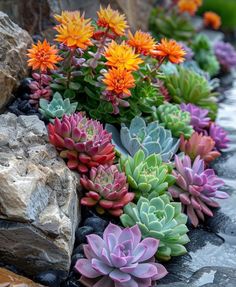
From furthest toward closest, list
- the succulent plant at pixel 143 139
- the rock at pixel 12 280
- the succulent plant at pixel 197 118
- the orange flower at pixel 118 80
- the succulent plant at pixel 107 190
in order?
1. the succulent plant at pixel 197 118
2. the succulent plant at pixel 143 139
3. the orange flower at pixel 118 80
4. the succulent plant at pixel 107 190
5. the rock at pixel 12 280

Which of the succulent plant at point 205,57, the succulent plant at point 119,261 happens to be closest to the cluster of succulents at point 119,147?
the succulent plant at point 119,261

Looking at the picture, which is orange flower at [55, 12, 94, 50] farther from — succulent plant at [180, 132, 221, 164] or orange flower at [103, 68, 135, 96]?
succulent plant at [180, 132, 221, 164]

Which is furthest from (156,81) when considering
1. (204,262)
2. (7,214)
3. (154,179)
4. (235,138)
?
(7,214)

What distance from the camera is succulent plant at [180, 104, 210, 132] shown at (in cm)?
374

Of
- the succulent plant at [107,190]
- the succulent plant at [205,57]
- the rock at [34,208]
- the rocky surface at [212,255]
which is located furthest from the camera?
the succulent plant at [205,57]

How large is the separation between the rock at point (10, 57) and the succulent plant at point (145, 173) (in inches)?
29.2

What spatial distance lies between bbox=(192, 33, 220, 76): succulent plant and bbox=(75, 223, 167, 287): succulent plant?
12.3ft

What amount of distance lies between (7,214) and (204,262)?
3.20 ft

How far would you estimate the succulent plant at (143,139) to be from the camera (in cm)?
301

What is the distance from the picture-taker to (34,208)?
2.30 metres

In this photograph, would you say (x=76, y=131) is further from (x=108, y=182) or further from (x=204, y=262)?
(x=204, y=262)

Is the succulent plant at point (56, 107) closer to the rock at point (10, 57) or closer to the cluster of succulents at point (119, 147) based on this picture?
the cluster of succulents at point (119, 147)

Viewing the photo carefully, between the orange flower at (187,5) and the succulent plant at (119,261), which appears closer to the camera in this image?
the succulent plant at (119,261)

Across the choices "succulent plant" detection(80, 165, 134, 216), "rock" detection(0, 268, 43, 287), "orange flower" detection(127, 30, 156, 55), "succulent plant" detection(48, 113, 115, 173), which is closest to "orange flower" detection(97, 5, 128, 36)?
"orange flower" detection(127, 30, 156, 55)
